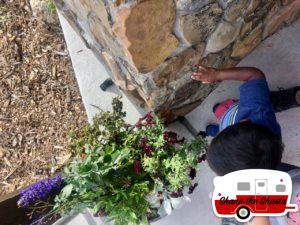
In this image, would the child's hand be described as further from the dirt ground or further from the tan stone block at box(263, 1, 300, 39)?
the dirt ground

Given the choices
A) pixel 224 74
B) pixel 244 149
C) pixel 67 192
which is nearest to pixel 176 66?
pixel 224 74

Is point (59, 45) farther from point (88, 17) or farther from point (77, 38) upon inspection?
point (88, 17)

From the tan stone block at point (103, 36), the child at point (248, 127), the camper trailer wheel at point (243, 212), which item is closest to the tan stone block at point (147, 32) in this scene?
the tan stone block at point (103, 36)

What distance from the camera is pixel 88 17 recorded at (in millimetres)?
2326

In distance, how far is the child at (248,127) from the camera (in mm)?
1939

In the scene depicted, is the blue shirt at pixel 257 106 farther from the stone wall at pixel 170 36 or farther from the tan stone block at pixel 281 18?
the tan stone block at pixel 281 18

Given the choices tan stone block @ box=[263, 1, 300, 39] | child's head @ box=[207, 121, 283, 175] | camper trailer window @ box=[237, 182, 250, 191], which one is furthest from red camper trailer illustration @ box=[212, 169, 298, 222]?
tan stone block @ box=[263, 1, 300, 39]

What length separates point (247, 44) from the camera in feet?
8.68

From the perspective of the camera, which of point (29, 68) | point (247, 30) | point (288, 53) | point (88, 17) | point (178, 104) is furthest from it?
point (29, 68)

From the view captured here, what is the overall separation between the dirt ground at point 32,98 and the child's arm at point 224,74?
1.31 meters

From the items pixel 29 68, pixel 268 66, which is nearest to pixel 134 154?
pixel 268 66

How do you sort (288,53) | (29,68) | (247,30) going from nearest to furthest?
(247,30) < (288,53) < (29,68)

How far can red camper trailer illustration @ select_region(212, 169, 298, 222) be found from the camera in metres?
1.54

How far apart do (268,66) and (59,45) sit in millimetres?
1693
